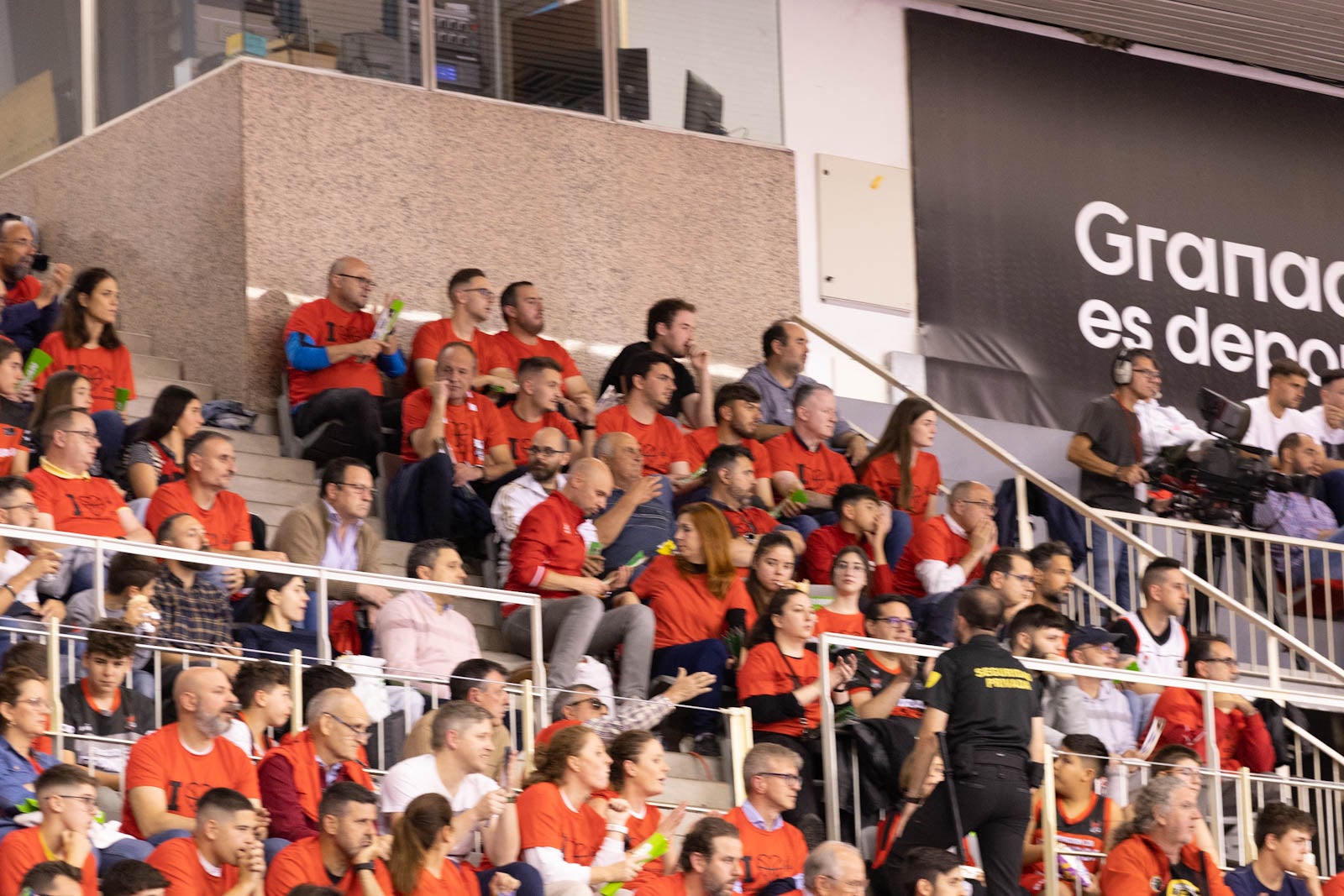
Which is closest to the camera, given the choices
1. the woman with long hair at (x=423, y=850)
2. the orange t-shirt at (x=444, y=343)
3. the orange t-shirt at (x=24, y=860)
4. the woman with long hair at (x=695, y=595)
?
the orange t-shirt at (x=24, y=860)

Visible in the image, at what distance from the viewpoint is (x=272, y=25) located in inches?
458

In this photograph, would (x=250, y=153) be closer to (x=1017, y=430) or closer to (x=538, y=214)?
(x=538, y=214)

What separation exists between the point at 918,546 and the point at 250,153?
359 centimetres

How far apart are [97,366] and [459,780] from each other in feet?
11.1

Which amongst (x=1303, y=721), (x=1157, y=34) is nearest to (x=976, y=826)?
(x=1303, y=721)

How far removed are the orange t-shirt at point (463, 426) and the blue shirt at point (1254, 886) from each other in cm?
361

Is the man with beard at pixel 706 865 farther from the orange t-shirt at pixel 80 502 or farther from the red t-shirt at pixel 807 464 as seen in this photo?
the red t-shirt at pixel 807 464

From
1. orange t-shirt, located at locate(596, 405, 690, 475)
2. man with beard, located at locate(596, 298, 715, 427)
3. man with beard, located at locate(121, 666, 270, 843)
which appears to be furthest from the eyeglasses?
man with beard, located at locate(596, 298, 715, 427)

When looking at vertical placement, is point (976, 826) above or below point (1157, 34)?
below

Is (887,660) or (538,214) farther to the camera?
(538,214)

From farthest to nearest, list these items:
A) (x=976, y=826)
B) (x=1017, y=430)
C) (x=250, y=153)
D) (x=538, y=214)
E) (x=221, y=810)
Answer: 1. (x=1017, y=430)
2. (x=538, y=214)
3. (x=250, y=153)
4. (x=976, y=826)
5. (x=221, y=810)

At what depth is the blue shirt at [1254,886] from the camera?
29.2ft

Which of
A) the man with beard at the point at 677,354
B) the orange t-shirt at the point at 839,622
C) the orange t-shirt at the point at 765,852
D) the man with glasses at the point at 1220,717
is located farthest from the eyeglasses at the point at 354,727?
the man with beard at the point at 677,354

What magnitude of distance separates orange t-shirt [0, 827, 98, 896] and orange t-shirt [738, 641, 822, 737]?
284 cm
